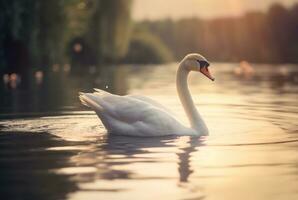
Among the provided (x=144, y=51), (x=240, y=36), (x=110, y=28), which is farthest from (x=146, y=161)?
(x=240, y=36)

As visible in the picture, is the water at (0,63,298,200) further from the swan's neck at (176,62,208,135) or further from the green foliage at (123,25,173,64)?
the green foliage at (123,25,173,64)

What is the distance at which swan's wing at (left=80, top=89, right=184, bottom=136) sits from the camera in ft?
39.4

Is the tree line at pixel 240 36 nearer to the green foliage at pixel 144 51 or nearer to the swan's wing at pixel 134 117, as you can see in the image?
the green foliage at pixel 144 51

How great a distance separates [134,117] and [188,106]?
4.21 ft

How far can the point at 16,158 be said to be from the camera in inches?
396

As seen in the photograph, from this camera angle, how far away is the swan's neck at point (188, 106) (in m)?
12.5

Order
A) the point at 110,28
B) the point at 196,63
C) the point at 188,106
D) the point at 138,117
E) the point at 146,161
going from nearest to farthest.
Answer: the point at 146,161, the point at 138,117, the point at 188,106, the point at 196,63, the point at 110,28

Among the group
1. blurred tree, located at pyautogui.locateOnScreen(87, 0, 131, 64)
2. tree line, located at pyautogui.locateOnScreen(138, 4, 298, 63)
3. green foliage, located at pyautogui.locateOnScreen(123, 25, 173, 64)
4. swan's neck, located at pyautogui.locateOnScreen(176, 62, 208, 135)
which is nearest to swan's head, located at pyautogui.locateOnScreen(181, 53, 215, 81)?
swan's neck, located at pyautogui.locateOnScreen(176, 62, 208, 135)

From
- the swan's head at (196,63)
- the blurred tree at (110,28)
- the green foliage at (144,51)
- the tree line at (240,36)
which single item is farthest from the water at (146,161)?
the tree line at (240,36)

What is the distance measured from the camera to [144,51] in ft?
293

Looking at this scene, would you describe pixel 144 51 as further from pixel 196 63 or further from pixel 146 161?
pixel 146 161

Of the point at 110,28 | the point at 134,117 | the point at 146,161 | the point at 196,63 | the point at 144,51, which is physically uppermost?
the point at 110,28

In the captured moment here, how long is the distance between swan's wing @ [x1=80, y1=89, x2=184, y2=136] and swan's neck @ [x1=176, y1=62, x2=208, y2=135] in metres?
0.35

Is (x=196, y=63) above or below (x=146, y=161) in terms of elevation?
above
